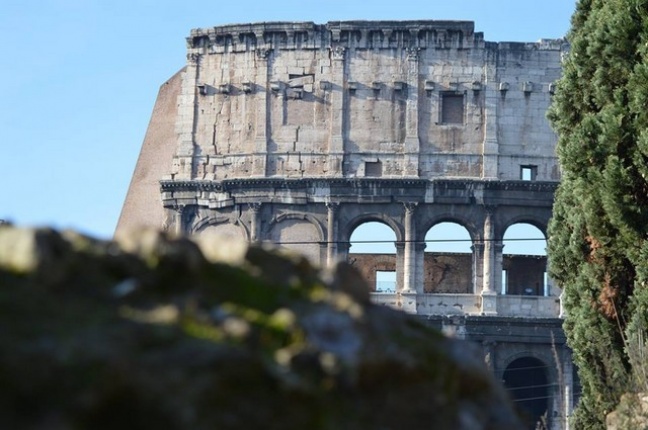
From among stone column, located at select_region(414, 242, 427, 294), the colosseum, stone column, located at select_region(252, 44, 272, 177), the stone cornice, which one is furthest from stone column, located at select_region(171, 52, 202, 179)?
stone column, located at select_region(414, 242, 427, 294)

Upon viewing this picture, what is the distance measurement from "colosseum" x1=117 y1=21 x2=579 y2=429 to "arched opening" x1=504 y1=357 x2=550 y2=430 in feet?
0.16

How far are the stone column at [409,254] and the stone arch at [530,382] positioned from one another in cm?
340

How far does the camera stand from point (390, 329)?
326 centimetres

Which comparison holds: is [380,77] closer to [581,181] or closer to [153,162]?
[153,162]

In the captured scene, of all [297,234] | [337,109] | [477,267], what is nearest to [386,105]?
[337,109]

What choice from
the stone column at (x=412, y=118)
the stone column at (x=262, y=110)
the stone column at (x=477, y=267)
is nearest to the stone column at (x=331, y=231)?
the stone column at (x=262, y=110)

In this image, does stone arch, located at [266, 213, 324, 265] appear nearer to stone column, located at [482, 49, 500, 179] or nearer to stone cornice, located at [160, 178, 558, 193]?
stone cornice, located at [160, 178, 558, 193]

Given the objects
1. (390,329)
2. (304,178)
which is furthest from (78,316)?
(304,178)

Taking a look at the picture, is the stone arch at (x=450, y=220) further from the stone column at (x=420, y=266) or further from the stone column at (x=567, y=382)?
the stone column at (x=567, y=382)

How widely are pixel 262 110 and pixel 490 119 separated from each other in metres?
6.24

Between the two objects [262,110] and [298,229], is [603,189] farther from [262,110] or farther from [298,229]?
[262,110]

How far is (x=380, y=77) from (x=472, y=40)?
2.73m

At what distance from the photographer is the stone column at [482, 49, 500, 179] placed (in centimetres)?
4019

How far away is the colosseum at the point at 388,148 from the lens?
40000 mm
